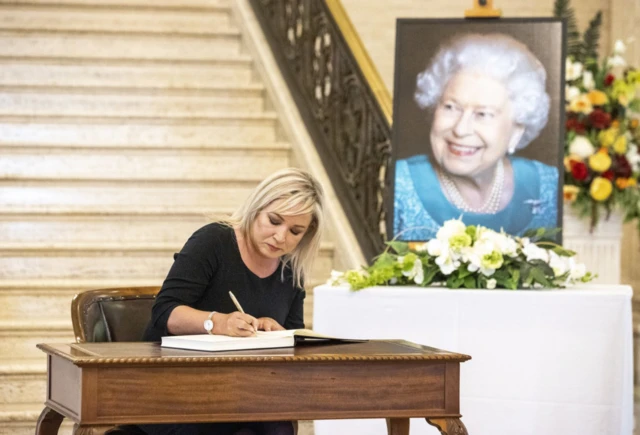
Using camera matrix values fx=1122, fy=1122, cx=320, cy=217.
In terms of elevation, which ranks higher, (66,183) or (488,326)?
(66,183)

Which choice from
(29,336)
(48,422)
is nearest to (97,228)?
(29,336)

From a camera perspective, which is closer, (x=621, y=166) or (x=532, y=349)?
(x=532, y=349)

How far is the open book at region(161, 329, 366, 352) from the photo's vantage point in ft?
8.84

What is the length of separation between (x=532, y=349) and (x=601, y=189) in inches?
93.7

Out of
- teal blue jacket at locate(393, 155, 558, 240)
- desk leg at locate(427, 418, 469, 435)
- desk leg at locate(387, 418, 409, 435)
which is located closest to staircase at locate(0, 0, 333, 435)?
teal blue jacket at locate(393, 155, 558, 240)

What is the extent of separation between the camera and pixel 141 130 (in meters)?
6.73

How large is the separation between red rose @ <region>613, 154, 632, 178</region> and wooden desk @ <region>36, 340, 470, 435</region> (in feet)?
11.4

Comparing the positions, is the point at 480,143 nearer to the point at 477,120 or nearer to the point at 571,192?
the point at 477,120

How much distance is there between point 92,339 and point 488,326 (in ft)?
4.29

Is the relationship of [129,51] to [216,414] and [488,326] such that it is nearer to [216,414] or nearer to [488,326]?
[488,326]

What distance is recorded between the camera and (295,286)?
3461 mm

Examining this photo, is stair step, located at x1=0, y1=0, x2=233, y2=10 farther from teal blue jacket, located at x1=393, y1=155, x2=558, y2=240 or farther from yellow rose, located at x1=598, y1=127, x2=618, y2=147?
teal blue jacket, located at x1=393, y1=155, x2=558, y2=240

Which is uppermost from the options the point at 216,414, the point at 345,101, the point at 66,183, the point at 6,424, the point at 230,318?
the point at 345,101

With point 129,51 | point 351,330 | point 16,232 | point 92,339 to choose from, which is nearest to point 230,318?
point 92,339
